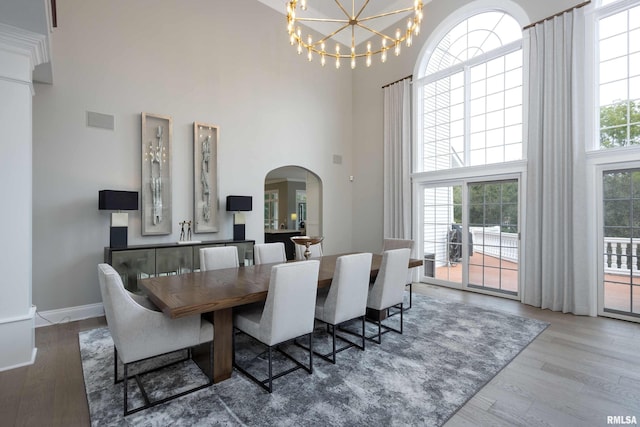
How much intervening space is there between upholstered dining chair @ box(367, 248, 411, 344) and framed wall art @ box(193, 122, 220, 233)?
3011 millimetres

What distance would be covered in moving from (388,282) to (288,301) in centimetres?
127

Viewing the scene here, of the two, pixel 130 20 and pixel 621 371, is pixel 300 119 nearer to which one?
pixel 130 20

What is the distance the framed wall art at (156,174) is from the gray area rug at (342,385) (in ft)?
5.32

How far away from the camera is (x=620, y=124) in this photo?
3996 mm

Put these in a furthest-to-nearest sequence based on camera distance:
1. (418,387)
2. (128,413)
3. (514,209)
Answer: (514,209) → (418,387) → (128,413)

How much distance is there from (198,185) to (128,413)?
138 inches

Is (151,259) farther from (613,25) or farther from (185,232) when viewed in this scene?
(613,25)

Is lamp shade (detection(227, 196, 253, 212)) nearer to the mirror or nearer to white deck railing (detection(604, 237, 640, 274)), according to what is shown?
white deck railing (detection(604, 237, 640, 274))

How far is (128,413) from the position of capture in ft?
6.78

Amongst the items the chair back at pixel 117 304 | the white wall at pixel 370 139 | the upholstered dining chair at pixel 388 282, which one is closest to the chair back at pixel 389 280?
A: the upholstered dining chair at pixel 388 282

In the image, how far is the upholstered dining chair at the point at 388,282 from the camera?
10.4 feet

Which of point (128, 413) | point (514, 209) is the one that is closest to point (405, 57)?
point (514, 209)

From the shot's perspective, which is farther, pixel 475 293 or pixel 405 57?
pixel 405 57

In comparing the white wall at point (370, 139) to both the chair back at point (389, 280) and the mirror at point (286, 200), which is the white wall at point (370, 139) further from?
the mirror at point (286, 200)
